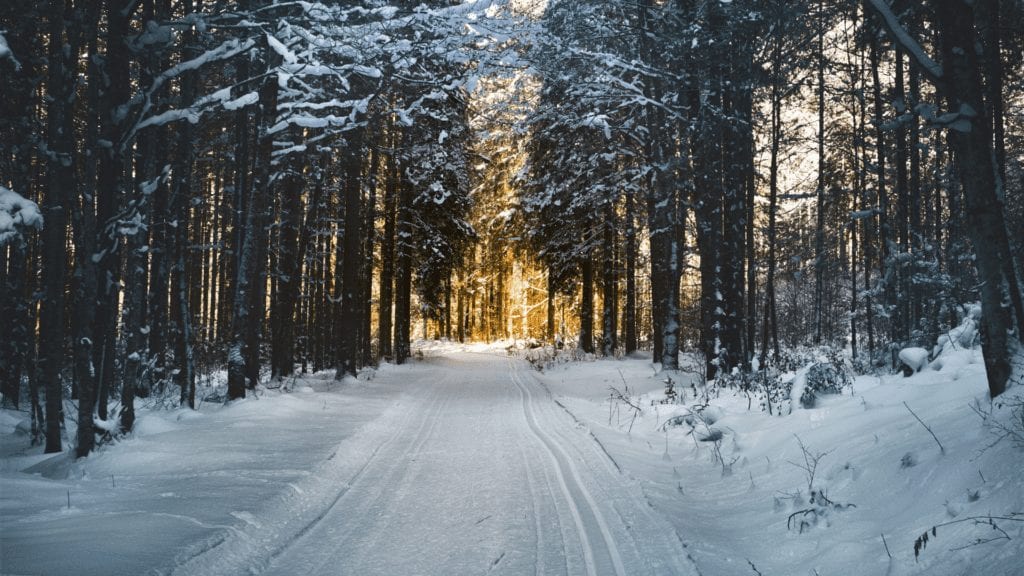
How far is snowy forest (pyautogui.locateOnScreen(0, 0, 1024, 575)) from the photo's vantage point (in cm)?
694

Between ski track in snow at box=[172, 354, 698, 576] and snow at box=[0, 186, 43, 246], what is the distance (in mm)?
4249

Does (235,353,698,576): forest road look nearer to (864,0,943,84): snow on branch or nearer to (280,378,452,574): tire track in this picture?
(280,378,452,574): tire track

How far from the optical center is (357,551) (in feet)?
14.4

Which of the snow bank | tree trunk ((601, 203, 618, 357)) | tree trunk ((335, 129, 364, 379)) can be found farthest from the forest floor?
tree trunk ((601, 203, 618, 357))

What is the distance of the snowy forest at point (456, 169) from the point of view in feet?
22.8

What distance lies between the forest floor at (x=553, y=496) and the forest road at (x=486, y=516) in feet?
0.08

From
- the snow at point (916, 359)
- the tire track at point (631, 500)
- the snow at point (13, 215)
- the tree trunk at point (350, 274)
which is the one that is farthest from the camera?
the tree trunk at point (350, 274)

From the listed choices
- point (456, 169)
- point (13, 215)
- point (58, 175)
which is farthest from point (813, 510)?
point (456, 169)

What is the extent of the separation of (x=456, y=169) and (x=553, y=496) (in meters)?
19.0

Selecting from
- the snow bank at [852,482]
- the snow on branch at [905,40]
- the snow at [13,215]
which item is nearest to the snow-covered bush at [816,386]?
the snow bank at [852,482]

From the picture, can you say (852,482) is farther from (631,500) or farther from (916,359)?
(916,359)

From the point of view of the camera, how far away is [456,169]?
23.3 m

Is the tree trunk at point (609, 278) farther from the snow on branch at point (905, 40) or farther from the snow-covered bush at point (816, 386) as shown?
the snow on branch at point (905, 40)

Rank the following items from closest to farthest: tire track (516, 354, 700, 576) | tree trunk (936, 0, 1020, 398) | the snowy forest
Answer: tire track (516, 354, 700, 576)
tree trunk (936, 0, 1020, 398)
the snowy forest
